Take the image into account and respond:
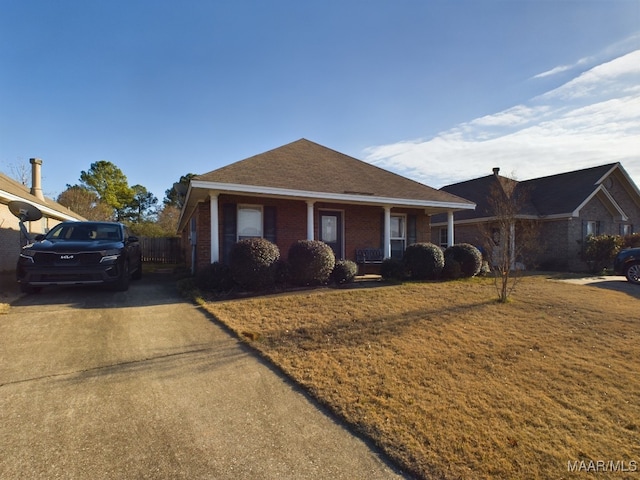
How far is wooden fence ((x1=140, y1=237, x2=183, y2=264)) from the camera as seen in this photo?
910 inches

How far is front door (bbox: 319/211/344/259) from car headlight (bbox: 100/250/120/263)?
673 cm

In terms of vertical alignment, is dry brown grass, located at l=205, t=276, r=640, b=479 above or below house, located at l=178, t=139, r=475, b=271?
below

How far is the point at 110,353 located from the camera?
14.9 feet

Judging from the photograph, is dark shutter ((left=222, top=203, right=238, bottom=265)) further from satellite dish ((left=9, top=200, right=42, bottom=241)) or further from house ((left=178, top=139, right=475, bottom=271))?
satellite dish ((left=9, top=200, right=42, bottom=241))

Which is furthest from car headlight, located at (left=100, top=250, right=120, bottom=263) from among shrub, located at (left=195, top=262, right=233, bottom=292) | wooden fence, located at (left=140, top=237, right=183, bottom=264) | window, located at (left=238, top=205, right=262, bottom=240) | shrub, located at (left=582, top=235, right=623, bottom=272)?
shrub, located at (left=582, top=235, right=623, bottom=272)

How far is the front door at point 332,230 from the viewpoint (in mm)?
12852

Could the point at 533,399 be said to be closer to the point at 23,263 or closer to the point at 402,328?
the point at 402,328

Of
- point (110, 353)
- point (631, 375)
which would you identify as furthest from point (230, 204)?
point (631, 375)

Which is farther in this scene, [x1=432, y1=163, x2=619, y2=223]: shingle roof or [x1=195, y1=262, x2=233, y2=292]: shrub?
[x1=432, y1=163, x2=619, y2=223]: shingle roof

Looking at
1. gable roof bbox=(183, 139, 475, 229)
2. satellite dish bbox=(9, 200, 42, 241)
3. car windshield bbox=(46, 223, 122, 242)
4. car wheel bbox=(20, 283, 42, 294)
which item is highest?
gable roof bbox=(183, 139, 475, 229)

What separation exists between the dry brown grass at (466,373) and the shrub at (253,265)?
0.90 meters

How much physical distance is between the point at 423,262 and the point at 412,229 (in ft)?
12.3

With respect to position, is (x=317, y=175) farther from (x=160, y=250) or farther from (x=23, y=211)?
(x=160, y=250)

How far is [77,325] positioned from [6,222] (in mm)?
9860
